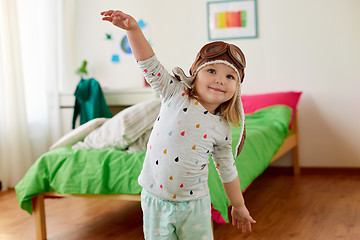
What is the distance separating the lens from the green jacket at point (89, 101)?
373cm

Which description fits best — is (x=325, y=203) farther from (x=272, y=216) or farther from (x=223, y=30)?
(x=223, y=30)

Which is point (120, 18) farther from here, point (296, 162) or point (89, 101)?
point (296, 162)

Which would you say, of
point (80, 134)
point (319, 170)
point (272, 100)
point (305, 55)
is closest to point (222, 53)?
point (80, 134)

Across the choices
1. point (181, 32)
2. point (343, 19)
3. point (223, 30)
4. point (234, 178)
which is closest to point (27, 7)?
point (181, 32)

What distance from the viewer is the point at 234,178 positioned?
138 cm

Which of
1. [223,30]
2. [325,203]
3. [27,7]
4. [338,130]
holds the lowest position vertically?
[325,203]

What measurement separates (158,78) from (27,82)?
2918 mm

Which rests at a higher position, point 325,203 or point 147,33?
point 147,33

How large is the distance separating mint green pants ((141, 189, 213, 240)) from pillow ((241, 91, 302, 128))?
8.19ft

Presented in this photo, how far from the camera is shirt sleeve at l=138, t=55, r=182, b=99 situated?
1.27 m

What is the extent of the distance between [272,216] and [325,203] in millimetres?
482

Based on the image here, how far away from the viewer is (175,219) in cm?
130

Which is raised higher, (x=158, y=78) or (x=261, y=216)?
(x=158, y=78)

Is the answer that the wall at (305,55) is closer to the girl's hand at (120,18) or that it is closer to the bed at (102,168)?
the bed at (102,168)
